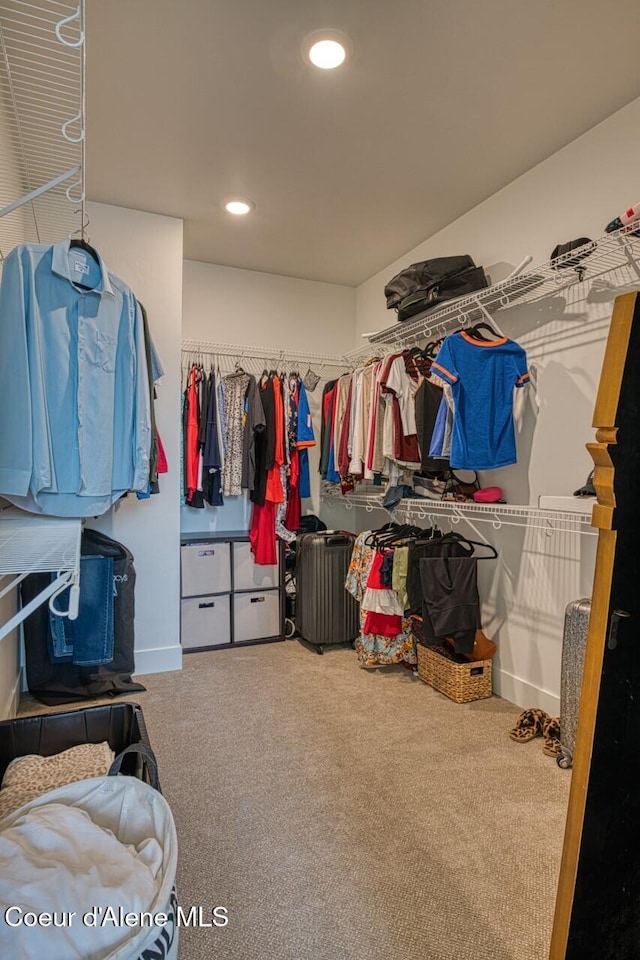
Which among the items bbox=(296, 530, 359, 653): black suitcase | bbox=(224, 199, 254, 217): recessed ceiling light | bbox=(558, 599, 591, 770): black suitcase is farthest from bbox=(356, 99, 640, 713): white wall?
bbox=(224, 199, 254, 217): recessed ceiling light

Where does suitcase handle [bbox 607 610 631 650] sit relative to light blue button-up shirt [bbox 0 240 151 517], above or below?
→ below

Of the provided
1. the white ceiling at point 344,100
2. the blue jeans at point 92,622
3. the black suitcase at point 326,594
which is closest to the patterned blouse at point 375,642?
the black suitcase at point 326,594

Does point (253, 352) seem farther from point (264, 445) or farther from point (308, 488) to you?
point (308, 488)

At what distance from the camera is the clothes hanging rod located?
3.67m

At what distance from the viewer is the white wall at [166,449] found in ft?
9.75

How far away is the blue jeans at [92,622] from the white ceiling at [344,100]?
206 cm

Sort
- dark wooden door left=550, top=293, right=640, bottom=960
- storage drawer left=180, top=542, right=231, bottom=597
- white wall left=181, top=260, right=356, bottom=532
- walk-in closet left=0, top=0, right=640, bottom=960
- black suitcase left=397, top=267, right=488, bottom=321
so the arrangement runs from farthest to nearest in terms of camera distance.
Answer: white wall left=181, top=260, right=356, bottom=532
storage drawer left=180, top=542, right=231, bottom=597
black suitcase left=397, top=267, right=488, bottom=321
walk-in closet left=0, top=0, right=640, bottom=960
dark wooden door left=550, top=293, right=640, bottom=960

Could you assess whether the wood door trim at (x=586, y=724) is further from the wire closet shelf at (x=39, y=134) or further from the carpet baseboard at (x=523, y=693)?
the wire closet shelf at (x=39, y=134)

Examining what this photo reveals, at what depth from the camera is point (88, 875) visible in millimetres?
941

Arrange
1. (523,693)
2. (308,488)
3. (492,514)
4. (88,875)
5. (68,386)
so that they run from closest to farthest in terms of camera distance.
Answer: (88,875)
(68,386)
(523,693)
(492,514)
(308,488)

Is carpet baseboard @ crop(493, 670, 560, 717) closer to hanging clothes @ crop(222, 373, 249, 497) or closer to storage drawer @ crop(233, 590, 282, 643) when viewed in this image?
storage drawer @ crop(233, 590, 282, 643)

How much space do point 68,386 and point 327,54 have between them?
4.97 ft

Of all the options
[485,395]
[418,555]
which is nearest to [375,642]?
[418,555]

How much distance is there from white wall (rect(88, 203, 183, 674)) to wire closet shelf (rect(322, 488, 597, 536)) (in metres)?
1.41
